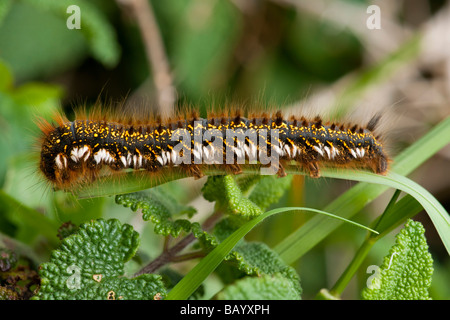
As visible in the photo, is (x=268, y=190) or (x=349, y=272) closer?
(x=349, y=272)

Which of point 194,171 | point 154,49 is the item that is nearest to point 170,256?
point 194,171

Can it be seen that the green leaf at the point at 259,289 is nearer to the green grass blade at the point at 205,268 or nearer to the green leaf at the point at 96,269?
the green grass blade at the point at 205,268

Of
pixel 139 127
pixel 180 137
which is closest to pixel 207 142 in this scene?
pixel 180 137

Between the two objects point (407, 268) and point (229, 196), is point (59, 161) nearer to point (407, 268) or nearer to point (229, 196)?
point (229, 196)

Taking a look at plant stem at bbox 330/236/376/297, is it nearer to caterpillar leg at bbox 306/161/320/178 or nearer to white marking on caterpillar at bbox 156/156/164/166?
caterpillar leg at bbox 306/161/320/178

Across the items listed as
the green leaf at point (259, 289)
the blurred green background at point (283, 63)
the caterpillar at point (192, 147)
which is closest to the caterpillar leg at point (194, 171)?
the caterpillar at point (192, 147)

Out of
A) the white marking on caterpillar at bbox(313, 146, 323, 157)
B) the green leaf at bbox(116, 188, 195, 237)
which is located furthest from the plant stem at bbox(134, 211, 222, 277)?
the white marking on caterpillar at bbox(313, 146, 323, 157)
